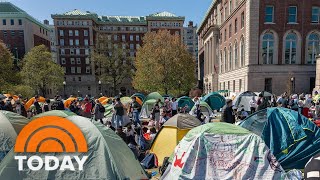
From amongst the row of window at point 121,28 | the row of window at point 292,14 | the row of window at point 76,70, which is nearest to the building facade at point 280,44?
the row of window at point 292,14

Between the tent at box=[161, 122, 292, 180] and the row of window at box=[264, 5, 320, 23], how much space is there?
89.9 feet

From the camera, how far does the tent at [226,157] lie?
511 cm

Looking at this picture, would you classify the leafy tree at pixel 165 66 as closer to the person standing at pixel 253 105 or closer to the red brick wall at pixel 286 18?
the red brick wall at pixel 286 18

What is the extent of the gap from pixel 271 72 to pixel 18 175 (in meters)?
29.7

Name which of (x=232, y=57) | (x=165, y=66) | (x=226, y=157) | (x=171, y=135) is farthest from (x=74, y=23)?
(x=226, y=157)

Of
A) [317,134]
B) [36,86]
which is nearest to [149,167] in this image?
[317,134]

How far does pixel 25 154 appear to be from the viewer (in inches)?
191

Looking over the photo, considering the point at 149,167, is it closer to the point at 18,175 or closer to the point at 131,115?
the point at 18,175

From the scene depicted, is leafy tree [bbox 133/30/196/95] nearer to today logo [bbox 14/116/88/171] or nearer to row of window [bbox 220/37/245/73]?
row of window [bbox 220/37/245/73]

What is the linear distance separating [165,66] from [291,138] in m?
23.9

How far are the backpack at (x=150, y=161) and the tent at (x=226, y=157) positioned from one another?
2142 mm

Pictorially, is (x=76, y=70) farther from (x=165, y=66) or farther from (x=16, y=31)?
(x=165, y=66)

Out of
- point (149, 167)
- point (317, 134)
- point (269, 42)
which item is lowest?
point (149, 167)

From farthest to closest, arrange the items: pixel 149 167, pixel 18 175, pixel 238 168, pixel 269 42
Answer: pixel 269 42
pixel 149 167
pixel 238 168
pixel 18 175
